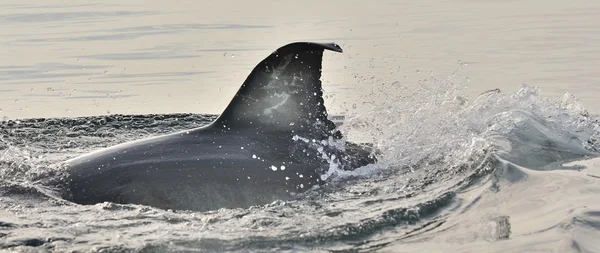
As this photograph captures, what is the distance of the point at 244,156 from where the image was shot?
22.8 ft

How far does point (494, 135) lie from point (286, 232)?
3320 mm

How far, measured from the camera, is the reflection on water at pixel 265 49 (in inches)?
489

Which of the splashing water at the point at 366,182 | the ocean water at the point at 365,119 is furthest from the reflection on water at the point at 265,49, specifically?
the splashing water at the point at 366,182

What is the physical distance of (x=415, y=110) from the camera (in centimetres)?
895

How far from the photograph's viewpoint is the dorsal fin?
23.4 feet

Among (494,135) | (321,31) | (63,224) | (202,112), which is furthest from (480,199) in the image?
(321,31)

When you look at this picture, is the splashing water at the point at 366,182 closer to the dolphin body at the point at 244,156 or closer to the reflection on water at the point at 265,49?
the dolphin body at the point at 244,156

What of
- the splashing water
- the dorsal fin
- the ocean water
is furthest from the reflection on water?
the dorsal fin

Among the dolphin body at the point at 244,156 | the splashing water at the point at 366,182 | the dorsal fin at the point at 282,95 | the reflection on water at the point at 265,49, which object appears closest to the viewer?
the splashing water at the point at 366,182

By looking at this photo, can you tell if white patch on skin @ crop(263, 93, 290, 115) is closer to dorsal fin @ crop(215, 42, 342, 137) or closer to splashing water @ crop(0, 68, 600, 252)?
dorsal fin @ crop(215, 42, 342, 137)

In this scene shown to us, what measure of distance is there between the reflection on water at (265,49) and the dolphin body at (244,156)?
4075 mm

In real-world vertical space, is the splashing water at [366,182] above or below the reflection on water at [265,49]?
below

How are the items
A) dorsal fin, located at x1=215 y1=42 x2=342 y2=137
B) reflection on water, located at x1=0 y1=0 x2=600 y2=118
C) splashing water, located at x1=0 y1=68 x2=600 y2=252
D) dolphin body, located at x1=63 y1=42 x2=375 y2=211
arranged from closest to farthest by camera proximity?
splashing water, located at x1=0 y1=68 x2=600 y2=252
dolphin body, located at x1=63 y1=42 x2=375 y2=211
dorsal fin, located at x1=215 y1=42 x2=342 y2=137
reflection on water, located at x1=0 y1=0 x2=600 y2=118

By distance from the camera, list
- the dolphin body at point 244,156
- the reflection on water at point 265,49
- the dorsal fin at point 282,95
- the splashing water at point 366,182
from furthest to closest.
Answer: the reflection on water at point 265,49
the dorsal fin at point 282,95
the dolphin body at point 244,156
the splashing water at point 366,182
